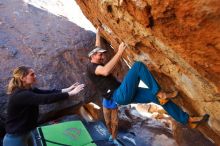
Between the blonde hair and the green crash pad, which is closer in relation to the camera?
the blonde hair

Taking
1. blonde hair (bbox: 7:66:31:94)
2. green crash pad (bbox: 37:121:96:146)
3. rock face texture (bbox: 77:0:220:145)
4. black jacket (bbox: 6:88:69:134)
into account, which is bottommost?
green crash pad (bbox: 37:121:96:146)

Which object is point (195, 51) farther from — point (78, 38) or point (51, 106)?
point (78, 38)

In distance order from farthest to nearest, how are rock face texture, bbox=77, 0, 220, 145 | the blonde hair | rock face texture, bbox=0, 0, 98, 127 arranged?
rock face texture, bbox=0, 0, 98, 127 < the blonde hair < rock face texture, bbox=77, 0, 220, 145

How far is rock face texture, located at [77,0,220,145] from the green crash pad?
5.92 feet

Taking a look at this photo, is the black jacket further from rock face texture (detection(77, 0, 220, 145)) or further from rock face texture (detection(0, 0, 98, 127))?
rock face texture (detection(77, 0, 220, 145))

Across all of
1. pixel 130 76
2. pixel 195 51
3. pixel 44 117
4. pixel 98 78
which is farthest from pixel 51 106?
pixel 195 51

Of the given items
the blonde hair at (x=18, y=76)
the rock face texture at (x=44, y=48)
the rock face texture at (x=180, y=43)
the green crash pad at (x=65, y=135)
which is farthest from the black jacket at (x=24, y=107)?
the rock face texture at (x=180, y=43)

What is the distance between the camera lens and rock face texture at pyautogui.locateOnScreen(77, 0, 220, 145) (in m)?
2.93

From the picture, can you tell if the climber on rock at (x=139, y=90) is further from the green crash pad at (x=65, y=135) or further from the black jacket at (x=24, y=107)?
the green crash pad at (x=65, y=135)

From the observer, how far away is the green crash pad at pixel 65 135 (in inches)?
218

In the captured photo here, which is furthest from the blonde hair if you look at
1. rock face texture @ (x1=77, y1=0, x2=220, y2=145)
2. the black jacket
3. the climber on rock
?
rock face texture @ (x1=77, y1=0, x2=220, y2=145)

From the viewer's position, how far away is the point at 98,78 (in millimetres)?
5539

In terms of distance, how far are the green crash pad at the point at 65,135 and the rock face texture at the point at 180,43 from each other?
1.80 m

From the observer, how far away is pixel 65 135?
5.79 metres
